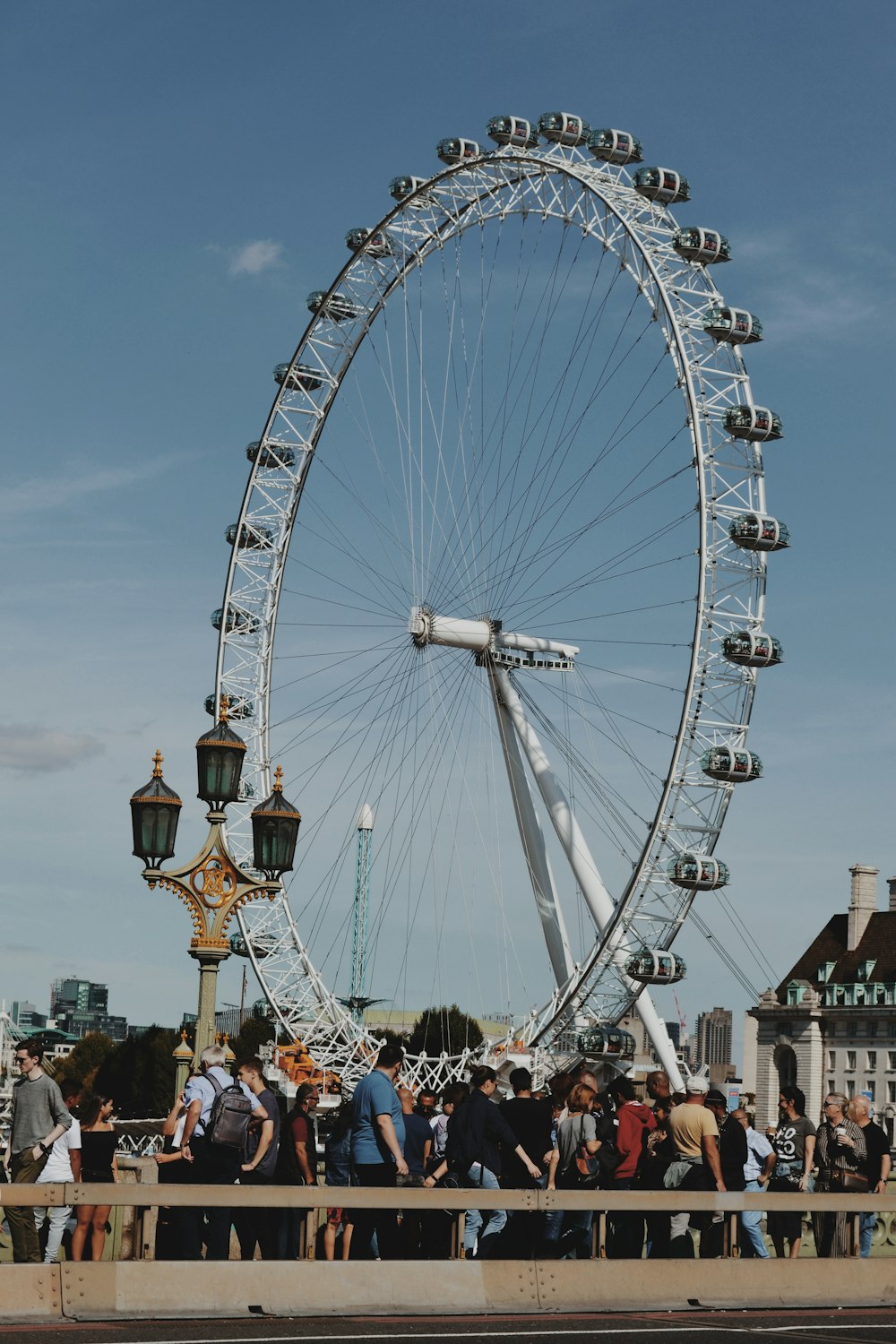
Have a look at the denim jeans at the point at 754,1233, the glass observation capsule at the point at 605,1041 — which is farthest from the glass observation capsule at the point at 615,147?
the denim jeans at the point at 754,1233

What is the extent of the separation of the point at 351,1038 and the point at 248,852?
630 centimetres

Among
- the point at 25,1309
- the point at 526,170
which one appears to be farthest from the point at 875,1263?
the point at 526,170

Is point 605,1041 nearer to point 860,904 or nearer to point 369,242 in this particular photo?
point 369,242

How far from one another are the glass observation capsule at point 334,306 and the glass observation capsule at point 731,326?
48.1ft

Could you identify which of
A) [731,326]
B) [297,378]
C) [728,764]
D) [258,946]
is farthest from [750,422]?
[258,946]

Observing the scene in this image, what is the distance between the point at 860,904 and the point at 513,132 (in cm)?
9138

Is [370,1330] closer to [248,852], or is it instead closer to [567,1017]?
[567,1017]

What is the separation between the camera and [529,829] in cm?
4997

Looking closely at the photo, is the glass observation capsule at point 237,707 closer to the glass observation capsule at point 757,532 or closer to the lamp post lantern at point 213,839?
the glass observation capsule at point 757,532

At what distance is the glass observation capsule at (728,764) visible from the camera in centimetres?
4475

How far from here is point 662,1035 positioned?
49.0m

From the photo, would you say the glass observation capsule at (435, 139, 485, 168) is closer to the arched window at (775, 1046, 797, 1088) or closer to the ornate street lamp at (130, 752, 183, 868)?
the ornate street lamp at (130, 752, 183, 868)

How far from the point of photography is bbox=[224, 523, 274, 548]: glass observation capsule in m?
61.3

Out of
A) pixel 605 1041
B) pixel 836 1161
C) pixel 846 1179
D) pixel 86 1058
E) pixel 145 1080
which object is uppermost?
pixel 86 1058
